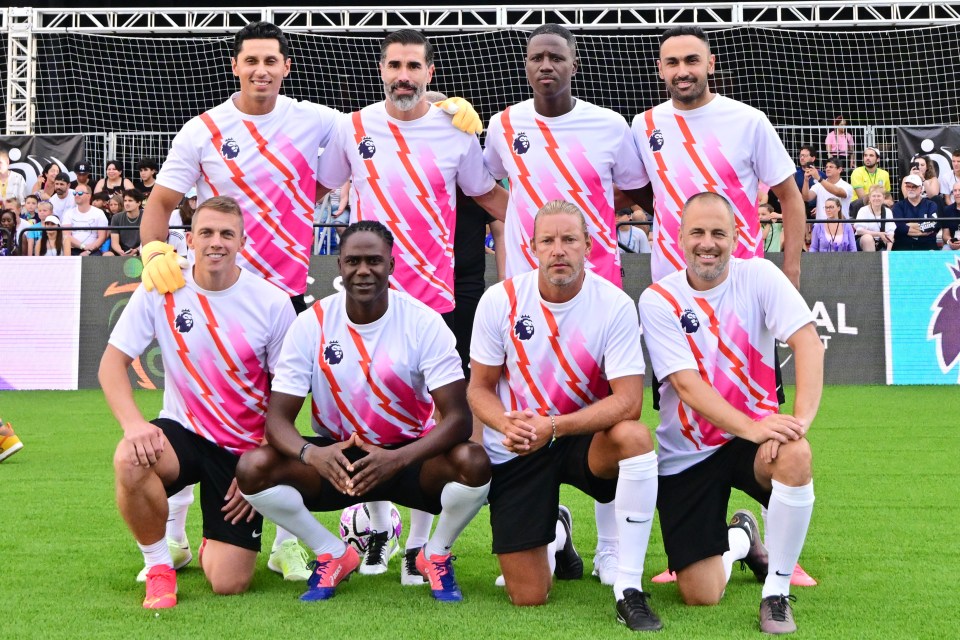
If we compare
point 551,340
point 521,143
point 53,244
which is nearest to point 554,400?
point 551,340

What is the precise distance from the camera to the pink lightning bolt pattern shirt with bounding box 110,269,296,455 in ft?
14.4

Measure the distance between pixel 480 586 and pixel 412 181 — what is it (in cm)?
176

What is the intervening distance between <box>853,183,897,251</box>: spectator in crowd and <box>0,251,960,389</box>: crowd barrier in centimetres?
74

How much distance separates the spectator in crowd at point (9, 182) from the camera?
14.0m

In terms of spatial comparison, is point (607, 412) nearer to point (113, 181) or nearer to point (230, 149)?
point (230, 149)

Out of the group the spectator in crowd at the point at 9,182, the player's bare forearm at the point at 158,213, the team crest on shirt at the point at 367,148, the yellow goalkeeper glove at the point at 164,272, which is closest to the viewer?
the yellow goalkeeper glove at the point at 164,272

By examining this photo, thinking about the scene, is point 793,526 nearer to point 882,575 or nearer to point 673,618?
point 673,618

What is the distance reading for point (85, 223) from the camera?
1299cm

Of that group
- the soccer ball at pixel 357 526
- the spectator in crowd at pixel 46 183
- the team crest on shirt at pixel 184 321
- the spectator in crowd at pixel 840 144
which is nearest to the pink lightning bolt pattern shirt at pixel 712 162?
the soccer ball at pixel 357 526

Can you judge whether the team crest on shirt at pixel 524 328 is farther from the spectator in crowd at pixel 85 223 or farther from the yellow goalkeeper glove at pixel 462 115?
the spectator in crowd at pixel 85 223

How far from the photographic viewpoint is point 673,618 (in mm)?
3818

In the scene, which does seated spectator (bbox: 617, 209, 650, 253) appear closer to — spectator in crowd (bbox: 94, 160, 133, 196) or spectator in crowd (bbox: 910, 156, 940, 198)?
spectator in crowd (bbox: 910, 156, 940, 198)

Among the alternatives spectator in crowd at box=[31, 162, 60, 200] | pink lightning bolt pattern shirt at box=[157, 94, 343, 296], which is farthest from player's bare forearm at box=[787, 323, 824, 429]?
spectator in crowd at box=[31, 162, 60, 200]

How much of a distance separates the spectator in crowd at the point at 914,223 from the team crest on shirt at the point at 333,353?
28.7 ft
